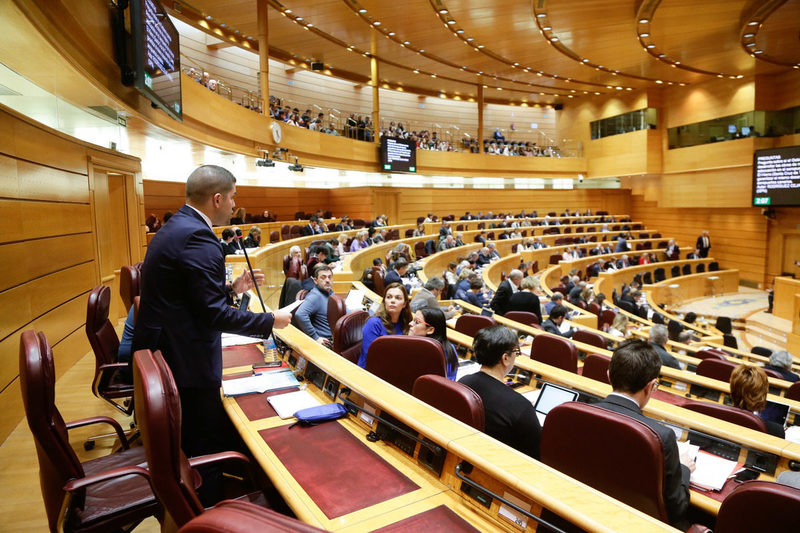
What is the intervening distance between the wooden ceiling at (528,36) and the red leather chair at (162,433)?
1244 cm

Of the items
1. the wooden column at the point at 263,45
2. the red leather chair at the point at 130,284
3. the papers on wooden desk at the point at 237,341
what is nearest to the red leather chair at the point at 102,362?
the papers on wooden desk at the point at 237,341

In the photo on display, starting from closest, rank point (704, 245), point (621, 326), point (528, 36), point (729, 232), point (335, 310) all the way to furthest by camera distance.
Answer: point (335, 310) < point (621, 326) < point (528, 36) < point (704, 245) < point (729, 232)

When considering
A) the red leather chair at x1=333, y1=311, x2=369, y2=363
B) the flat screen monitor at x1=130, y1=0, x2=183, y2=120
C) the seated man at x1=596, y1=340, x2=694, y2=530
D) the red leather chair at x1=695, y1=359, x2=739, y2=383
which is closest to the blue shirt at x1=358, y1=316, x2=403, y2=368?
the red leather chair at x1=333, y1=311, x2=369, y2=363

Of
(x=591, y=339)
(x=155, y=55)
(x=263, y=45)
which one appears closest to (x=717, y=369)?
(x=591, y=339)

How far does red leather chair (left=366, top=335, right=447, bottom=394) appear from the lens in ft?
7.80

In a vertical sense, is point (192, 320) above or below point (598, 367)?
above

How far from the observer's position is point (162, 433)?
1282mm

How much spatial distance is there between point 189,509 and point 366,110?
21.0 meters

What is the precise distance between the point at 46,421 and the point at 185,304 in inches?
23.7

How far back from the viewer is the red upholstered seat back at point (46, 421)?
1570 mm

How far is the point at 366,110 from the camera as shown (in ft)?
68.9

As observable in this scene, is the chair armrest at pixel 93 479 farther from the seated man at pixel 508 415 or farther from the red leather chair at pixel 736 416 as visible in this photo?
the red leather chair at pixel 736 416

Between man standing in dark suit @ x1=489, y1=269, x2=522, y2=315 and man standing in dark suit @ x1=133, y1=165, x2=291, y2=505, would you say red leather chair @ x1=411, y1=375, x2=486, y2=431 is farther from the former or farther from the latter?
man standing in dark suit @ x1=489, y1=269, x2=522, y2=315

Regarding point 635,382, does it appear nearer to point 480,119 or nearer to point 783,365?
point 783,365
